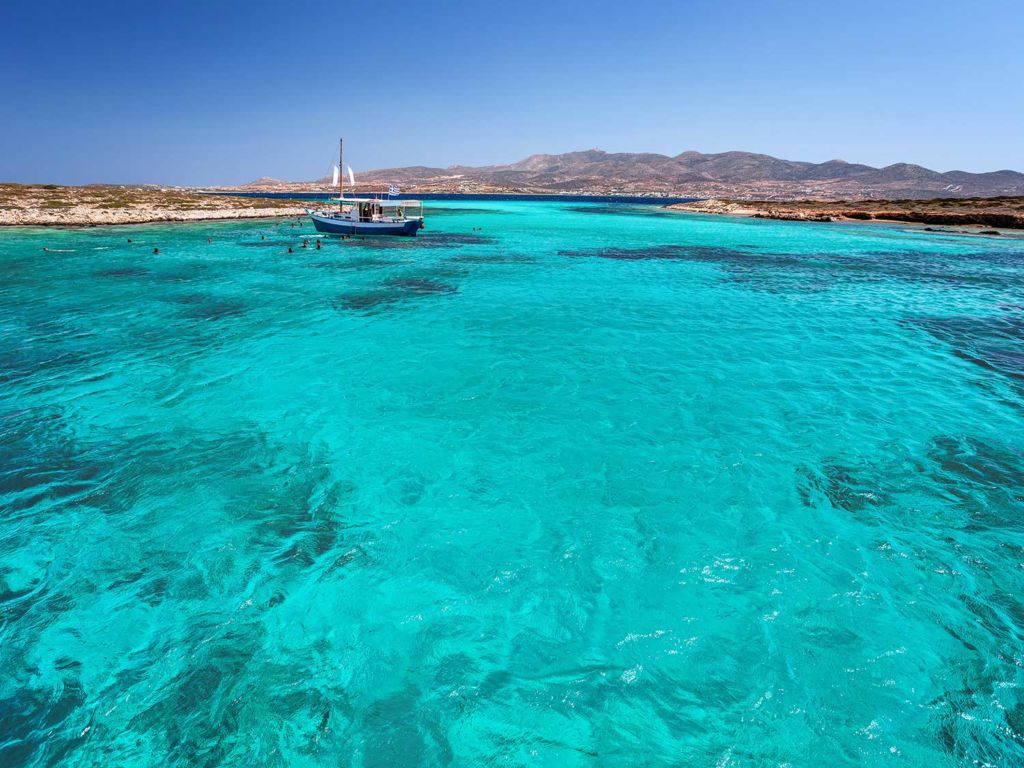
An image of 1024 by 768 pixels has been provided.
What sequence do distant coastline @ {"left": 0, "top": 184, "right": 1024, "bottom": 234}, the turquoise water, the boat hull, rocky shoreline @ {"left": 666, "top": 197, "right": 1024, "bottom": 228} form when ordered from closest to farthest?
the turquoise water → the boat hull → distant coastline @ {"left": 0, "top": 184, "right": 1024, "bottom": 234} → rocky shoreline @ {"left": 666, "top": 197, "right": 1024, "bottom": 228}

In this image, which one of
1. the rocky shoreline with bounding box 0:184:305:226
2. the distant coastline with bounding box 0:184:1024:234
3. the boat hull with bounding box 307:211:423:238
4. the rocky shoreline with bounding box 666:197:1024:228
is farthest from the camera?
the rocky shoreline with bounding box 666:197:1024:228

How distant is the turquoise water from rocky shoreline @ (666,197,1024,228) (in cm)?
8661

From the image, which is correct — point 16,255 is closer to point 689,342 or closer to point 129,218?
point 129,218

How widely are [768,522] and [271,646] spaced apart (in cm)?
945

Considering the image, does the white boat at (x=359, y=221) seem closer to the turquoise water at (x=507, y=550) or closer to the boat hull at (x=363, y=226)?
the boat hull at (x=363, y=226)

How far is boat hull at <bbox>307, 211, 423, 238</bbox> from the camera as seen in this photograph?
57156 millimetres

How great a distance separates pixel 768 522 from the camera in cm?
988

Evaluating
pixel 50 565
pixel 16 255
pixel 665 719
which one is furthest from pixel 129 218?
pixel 665 719

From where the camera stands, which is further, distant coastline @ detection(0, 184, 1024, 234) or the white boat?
distant coastline @ detection(0, 184, 1024, 234)

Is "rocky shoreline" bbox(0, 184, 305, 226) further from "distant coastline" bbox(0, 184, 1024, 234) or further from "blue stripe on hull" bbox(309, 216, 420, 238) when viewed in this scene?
"blue stripe on hull" bbox(309, 216, 420, 238)

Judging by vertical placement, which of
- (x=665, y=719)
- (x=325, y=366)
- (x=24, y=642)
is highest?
(x=325, y=366)

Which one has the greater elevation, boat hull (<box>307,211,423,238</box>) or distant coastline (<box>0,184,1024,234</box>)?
distant coastline (<box>0,184,1024,234</box>)

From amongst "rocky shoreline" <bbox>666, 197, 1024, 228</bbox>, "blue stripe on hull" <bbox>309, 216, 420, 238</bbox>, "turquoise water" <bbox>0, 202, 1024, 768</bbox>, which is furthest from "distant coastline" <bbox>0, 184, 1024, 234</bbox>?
"turquoise water" <bbox>0, 202, 1024, 768</bbox>

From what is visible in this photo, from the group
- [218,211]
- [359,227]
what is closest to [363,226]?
[359,227]
